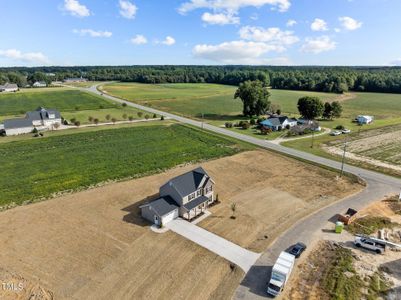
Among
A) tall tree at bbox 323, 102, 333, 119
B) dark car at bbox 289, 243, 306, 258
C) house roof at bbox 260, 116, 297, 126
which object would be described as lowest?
dark car at bbox 289, 243, 306, 258

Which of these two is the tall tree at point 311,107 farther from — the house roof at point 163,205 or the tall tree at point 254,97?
the house roof at point 163,205

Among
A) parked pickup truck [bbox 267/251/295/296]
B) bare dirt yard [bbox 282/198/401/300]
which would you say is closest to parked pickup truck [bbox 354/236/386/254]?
bare dirt yard [bbox 282/198/401/300]

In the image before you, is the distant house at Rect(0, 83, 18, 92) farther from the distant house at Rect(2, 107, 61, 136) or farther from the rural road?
the rural road

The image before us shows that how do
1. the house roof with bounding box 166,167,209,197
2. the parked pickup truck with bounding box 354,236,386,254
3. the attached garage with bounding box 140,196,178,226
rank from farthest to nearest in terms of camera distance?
the house roof with bounding box 166,167,209,197 < the attached garage with bounding box 140,196,178,226 < the parked pickup truck with bounding box 354,236,386,254

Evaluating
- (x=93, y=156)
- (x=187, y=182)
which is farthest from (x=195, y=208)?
(x=93, y=156)

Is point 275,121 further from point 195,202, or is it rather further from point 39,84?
point 39,84

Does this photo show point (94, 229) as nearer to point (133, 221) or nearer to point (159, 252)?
point (133, 221)

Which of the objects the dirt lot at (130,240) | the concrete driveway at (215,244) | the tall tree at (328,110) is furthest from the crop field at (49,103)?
the concrete driveway at (215,244)
